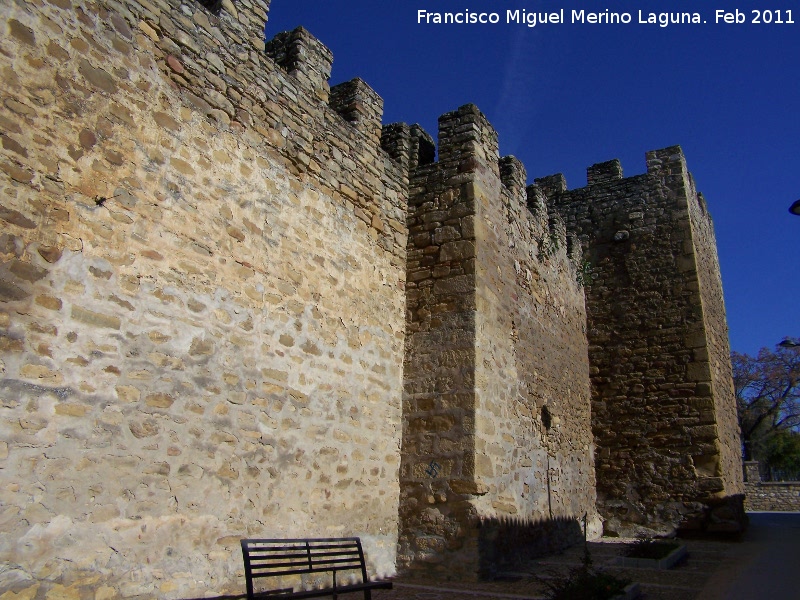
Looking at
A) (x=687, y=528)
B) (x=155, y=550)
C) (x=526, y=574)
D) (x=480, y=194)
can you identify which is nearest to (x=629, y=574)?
(x=526, y=574)

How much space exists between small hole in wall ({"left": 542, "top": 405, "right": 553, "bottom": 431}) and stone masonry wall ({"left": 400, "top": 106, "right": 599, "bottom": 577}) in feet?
0.18

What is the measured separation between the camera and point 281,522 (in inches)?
194

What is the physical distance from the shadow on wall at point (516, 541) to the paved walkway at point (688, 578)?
0.39ft

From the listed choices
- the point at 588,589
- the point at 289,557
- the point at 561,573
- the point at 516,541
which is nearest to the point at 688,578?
the point at 561,573

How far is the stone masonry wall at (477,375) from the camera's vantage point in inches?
241

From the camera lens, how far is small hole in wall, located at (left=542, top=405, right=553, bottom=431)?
8.46 metres

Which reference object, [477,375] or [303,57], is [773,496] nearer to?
[477,375]

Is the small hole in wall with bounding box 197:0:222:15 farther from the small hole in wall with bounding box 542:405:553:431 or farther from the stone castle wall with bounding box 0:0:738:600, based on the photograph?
the small hole in wall with bounding box 542:405:553:431

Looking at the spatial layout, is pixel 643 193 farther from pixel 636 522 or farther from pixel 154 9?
A: pixel 154 9

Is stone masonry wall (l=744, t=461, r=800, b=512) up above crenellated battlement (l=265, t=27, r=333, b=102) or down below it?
below

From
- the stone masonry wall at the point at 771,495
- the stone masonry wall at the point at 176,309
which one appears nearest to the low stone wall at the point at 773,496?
the stone masonry wall at the point at 771,495

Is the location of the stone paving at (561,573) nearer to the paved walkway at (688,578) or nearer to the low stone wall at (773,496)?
the paved walkway at (688,578)

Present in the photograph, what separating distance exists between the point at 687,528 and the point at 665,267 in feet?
14.2

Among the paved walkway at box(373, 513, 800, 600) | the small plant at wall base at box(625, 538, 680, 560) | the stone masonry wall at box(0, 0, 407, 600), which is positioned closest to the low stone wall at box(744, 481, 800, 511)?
the paved walkway at box(373, 513, 800, 600)
